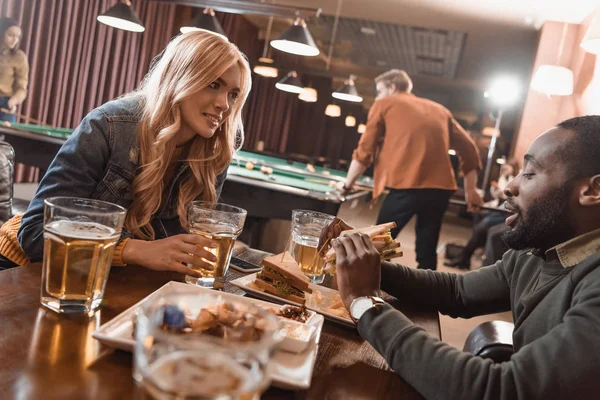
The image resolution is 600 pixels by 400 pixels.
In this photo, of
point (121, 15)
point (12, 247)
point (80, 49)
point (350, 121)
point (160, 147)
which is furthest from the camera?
point (350, 121)

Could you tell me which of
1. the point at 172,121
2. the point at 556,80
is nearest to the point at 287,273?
the point at 172,121

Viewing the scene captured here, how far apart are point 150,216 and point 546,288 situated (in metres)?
1.06

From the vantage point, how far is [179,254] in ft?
3.86

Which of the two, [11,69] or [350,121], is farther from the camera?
[350,121]

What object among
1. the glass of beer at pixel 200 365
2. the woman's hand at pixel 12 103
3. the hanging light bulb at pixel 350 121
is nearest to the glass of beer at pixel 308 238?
the glass of beer at pixel 200 365

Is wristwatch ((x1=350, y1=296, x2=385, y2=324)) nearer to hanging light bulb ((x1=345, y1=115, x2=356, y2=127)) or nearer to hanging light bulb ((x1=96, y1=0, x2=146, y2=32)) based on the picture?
hanging light bulb ((x1=96, y1=0, x2=146, y2=32))

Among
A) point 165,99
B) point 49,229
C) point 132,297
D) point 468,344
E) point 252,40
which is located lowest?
point 468,344

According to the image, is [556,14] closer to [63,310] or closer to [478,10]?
[478,10]

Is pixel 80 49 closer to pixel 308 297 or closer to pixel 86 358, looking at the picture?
pixel 308 297

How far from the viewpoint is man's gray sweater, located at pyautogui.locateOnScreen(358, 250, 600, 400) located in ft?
2.64

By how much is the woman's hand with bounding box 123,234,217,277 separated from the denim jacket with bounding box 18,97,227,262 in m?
0.18

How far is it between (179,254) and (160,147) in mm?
513

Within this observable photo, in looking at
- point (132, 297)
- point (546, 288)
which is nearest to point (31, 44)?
point (132, 297)

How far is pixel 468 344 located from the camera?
156 centimetres
